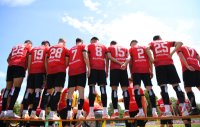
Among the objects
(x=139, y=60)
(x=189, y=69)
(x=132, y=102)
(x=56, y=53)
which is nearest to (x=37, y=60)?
(x=56, y=53)

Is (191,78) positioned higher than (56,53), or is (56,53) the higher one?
(56,53)

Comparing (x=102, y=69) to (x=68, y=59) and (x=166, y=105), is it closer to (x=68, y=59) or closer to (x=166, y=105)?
(x=68, y=59)

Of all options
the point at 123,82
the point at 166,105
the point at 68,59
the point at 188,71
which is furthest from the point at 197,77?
the point at 68,59

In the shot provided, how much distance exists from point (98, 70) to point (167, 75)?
3031 millimetres

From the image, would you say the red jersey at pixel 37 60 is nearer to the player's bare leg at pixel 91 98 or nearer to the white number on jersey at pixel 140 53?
the player's bare leg at pixel 91 98

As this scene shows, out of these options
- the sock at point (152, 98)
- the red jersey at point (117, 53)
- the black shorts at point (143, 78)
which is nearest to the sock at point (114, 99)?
the black shorts at point (143, 78)

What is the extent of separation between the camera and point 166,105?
9.08m

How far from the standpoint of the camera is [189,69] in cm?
980

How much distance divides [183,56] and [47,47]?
261 inches

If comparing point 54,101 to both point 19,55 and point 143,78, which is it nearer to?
point 19,55

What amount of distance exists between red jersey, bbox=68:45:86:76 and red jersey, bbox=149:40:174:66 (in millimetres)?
3194

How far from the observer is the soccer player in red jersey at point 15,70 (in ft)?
33.7

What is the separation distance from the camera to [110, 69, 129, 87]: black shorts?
1003cm

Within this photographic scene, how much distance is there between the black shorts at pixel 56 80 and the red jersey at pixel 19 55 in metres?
1.65
